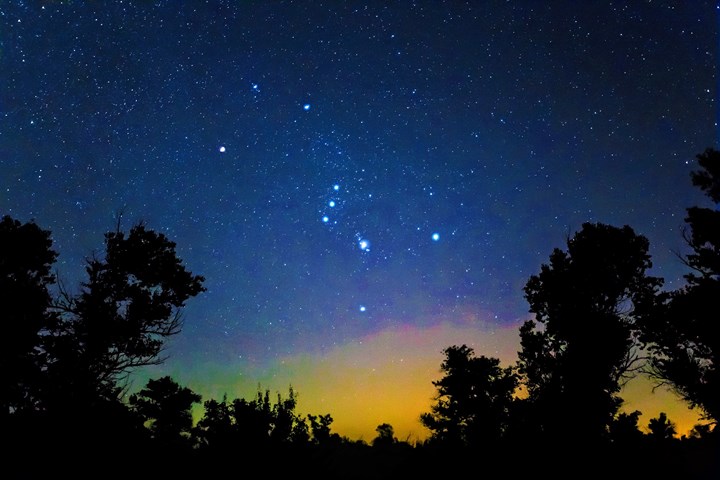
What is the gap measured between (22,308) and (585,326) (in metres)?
23.6

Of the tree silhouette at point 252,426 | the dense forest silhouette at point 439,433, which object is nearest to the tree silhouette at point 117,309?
the dense forest silhouette at point 439,433

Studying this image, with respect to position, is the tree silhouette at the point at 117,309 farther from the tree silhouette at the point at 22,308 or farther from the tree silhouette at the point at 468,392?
the tree silhouette at the point at 468,392

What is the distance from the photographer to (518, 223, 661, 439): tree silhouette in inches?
709

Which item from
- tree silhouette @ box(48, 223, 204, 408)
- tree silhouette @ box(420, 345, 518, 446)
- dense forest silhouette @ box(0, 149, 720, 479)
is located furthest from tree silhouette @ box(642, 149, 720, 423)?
tree silhouette @ box(48, 223, 204, 408)

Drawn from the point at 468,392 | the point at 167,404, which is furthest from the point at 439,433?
the point at 167,404

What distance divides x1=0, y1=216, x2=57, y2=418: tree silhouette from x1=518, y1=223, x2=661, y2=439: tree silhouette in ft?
63.4

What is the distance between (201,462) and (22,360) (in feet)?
37.2

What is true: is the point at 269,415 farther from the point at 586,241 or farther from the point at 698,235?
the point at 586,241

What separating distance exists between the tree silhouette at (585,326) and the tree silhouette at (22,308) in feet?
63.4

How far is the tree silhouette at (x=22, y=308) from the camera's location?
45.2ft

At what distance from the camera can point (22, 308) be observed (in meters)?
14.9

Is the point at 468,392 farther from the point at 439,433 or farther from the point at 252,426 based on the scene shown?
the point at 252,426

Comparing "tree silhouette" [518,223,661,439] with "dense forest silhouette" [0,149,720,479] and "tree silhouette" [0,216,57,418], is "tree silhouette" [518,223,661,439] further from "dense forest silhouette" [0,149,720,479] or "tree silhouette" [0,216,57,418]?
"tree silhouette" [0,216,57,418]

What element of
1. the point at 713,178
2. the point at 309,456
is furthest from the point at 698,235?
the point at 309,456
